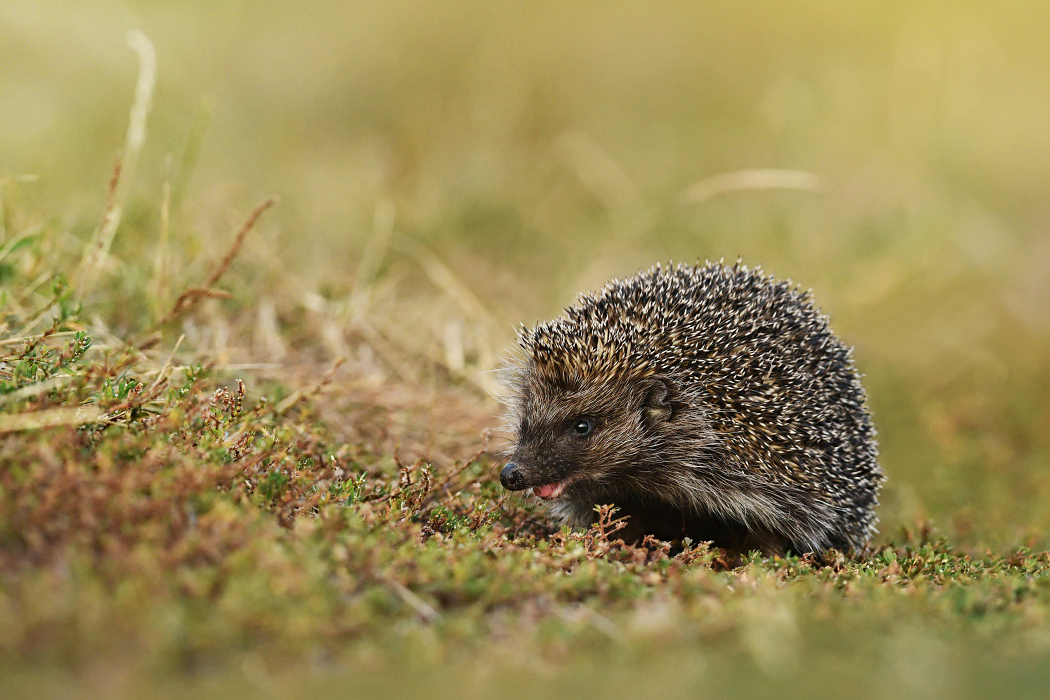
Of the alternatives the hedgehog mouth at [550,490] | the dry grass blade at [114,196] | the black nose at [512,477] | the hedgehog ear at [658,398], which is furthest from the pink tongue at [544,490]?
the dry grass blade at [114,196]

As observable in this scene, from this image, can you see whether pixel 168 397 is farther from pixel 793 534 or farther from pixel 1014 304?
pixel 1014 304

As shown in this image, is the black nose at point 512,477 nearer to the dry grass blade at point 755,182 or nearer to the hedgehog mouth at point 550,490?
the hedgehog mouth at point 550,490

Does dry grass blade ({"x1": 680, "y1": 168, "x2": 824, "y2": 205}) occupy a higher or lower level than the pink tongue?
higher

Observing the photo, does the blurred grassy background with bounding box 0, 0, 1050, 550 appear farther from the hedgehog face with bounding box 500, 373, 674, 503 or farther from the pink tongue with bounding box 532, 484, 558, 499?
the pink tongue with bounding box 532, 484, 558, 499

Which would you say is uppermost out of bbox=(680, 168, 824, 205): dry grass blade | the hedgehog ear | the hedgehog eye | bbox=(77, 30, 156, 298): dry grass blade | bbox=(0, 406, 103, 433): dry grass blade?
bbox=(680, 168, 824, 205): dry grass blade

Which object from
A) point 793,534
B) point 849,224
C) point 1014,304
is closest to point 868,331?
point 849,224

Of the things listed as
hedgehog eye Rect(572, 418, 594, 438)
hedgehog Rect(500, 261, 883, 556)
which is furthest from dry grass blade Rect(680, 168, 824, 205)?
hedgehog eye Rect(572, 418, 594, 438)

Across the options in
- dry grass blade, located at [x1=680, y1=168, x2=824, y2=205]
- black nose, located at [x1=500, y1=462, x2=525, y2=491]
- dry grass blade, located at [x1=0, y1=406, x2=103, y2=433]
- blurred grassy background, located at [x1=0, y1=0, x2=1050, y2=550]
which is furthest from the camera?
blurred grassy background, located at [x1=0, y1=0, x2=1050, y2=550]
